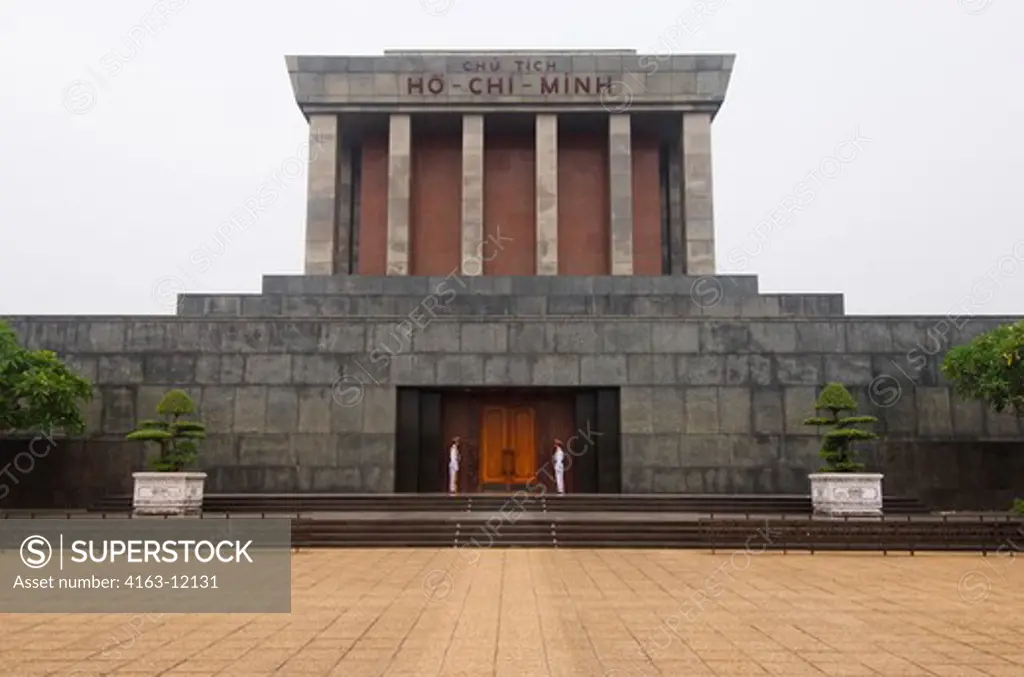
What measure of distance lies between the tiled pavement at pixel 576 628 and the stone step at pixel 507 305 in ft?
49.4

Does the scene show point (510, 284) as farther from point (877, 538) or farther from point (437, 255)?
point (877, 538)

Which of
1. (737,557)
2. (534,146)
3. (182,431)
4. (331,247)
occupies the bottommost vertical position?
(737,557)

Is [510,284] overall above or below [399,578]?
above

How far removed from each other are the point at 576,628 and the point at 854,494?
14233 millimetres

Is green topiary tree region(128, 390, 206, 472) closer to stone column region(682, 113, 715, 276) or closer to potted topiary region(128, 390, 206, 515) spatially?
potted topiary region(128, 390, 206, 515)

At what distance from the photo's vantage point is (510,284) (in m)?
31.9

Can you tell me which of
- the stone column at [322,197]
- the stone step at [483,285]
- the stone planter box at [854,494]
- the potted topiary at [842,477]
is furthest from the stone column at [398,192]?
the stone planter box at [854,494]

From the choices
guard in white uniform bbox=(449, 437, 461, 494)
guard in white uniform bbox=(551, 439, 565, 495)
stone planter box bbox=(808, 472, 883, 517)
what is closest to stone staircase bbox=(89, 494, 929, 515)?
stone planter box bbox=(808, 472, 883, 517)

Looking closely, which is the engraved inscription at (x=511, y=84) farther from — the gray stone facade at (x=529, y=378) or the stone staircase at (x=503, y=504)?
the stone staircase at (x=503, y=504)

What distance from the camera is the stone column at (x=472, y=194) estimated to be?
3578 centimetres

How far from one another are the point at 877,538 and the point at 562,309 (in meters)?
13.7

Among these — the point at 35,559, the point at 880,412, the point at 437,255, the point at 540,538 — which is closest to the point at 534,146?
the point at 437,255

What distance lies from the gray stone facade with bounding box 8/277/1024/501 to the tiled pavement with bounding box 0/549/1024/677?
35.2ft

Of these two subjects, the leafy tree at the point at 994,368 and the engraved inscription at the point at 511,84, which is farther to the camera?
the engraved inscription at the point at 511,84
